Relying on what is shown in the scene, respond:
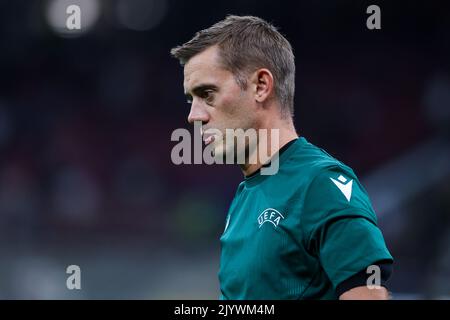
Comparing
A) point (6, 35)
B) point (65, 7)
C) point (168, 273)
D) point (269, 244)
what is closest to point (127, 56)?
point (65, 7)

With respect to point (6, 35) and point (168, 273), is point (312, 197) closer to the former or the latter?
point (168, 273)

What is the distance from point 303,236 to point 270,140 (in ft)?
1.36

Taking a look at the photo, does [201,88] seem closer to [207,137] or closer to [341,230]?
[207,137]

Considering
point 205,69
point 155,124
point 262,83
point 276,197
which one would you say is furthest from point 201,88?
point 155,124

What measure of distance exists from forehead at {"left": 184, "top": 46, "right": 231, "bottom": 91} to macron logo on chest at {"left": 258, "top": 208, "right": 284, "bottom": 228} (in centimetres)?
43

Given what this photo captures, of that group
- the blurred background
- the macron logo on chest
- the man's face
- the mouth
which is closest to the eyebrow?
the man's face

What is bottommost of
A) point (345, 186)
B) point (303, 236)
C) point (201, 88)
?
point (303, 236)

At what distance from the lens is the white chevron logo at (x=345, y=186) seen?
1.62 metres

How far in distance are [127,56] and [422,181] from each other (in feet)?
12.7

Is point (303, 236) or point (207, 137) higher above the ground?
point (207, 137)

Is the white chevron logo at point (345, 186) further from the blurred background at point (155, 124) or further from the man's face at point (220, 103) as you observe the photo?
the blurred background at point (155, 124)

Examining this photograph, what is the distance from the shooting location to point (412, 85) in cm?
839

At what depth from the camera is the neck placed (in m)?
1.96

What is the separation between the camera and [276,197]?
1796 millimetres
